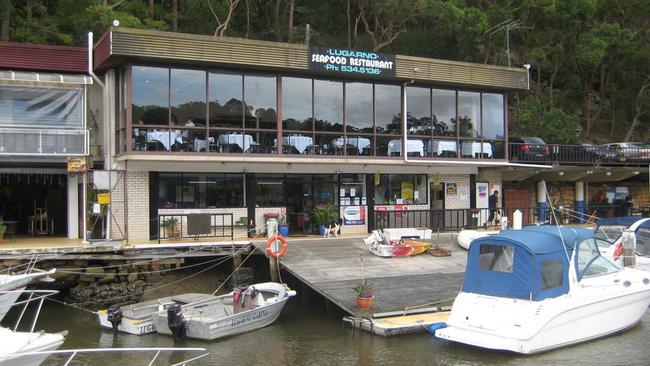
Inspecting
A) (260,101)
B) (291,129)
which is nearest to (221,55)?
(260,101)

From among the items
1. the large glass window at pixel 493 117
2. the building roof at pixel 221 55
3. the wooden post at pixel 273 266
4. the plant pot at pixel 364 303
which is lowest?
the plant pot at pixel 364 303

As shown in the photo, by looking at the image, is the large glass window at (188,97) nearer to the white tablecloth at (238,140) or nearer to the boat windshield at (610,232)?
the white tablecloth at (238,140)

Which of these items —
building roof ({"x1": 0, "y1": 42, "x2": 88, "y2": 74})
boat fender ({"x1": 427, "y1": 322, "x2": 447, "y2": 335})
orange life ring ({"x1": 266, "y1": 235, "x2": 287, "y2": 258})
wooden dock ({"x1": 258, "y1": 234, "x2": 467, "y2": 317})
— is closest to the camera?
boat fender ({"x1": 427, "y1": 322, "x2": 447, "y2": 335})

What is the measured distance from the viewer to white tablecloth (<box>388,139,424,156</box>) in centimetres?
2234

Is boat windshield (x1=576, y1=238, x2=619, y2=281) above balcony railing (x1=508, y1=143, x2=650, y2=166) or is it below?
below

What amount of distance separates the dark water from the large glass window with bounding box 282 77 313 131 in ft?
26.7

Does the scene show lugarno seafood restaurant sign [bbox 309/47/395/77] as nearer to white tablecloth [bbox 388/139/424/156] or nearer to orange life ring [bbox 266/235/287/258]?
white tablecloth [bbox 388/139/424/156]

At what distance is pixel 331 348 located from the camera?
39.5ft

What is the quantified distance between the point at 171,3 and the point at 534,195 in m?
25.6

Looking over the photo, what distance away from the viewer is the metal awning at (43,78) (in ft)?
63.1

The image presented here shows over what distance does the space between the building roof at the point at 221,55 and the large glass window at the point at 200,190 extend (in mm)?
3880

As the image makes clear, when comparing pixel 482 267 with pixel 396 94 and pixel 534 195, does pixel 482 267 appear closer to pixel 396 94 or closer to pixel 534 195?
pixel 396 94

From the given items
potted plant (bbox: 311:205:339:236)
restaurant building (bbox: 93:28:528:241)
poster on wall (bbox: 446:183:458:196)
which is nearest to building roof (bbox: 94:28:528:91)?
restaurant building (bbox: 93:28:528:241)

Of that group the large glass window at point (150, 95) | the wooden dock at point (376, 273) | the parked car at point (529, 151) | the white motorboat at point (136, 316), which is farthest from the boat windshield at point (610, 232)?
the large glass window at point (150, 95)
